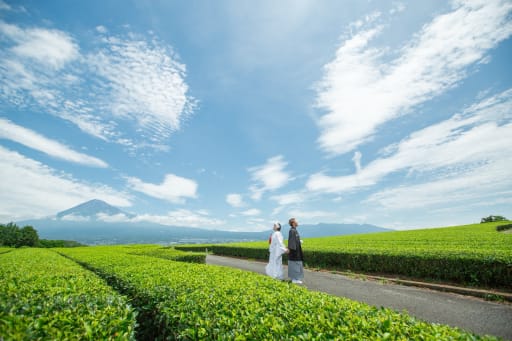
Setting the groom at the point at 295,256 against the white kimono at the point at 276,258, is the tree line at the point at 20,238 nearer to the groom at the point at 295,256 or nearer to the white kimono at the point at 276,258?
the white kimono at the point at 276,258

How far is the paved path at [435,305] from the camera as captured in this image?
18.0ft

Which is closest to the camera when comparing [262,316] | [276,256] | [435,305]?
[262,316]

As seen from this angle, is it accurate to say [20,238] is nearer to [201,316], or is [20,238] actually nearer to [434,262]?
[201,316]

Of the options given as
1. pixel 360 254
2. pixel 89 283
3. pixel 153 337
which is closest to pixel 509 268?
pixel 360 254

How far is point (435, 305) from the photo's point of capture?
691 cm

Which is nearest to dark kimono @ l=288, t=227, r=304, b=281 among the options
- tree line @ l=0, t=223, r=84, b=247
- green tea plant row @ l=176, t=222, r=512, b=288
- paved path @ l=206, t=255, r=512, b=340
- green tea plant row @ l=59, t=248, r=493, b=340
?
paved path @ l=206, t=255, r=512, b=340

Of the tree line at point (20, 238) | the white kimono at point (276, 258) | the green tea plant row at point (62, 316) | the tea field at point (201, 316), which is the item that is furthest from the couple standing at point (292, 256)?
the tree line at point (20, 238)

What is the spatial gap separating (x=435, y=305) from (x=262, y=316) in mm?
6659

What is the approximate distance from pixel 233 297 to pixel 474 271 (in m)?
9.99

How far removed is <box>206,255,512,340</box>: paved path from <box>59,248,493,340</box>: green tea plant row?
386cm

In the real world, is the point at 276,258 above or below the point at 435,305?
above

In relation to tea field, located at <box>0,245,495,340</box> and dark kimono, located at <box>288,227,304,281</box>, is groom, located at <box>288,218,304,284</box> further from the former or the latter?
tea field, located at <box>0,245,495,340</box>

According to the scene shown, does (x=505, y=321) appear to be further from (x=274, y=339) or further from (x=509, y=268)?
(x=274, y=339)

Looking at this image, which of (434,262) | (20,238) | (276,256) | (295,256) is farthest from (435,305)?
(20,238)
